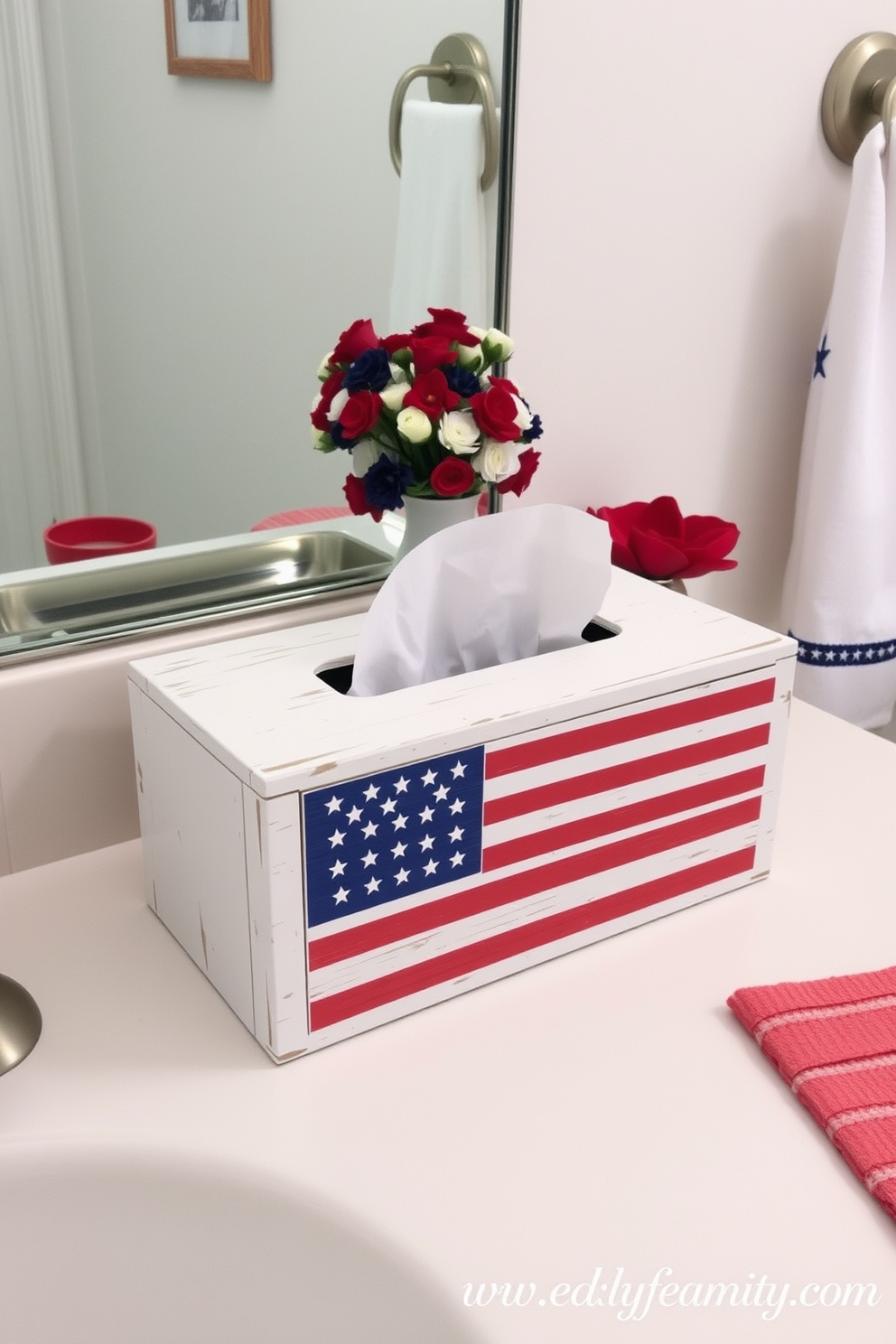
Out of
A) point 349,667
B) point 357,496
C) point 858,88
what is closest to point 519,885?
point 349,667

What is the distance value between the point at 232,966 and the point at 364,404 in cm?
34

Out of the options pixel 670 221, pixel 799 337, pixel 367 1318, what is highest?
pixel 670 221

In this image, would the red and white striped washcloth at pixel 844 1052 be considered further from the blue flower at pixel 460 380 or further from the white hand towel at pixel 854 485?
the white hand towel at pixel 854 485

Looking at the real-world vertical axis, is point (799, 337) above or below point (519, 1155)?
above

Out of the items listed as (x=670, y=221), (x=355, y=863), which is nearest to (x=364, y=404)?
(x=355, y=863)

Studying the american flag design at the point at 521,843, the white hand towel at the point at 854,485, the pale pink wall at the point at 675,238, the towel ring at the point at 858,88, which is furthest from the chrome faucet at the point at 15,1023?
the towel ring at the point at 858,88

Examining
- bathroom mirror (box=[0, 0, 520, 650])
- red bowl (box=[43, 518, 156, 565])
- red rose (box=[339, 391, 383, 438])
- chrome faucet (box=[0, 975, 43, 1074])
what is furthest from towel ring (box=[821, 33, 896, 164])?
chrome faucet (box=[0, 975, 43, 1074])

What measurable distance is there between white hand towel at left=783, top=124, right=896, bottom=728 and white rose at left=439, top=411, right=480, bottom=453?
461 mm

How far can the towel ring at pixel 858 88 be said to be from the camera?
1.05 metres

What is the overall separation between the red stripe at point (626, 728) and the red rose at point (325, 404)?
26 cm

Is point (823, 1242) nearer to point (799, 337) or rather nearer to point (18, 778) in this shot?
point (18, 778)

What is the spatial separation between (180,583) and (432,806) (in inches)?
11.4

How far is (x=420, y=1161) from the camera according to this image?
0.57 meters

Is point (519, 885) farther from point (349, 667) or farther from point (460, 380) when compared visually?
point (460, 380)
